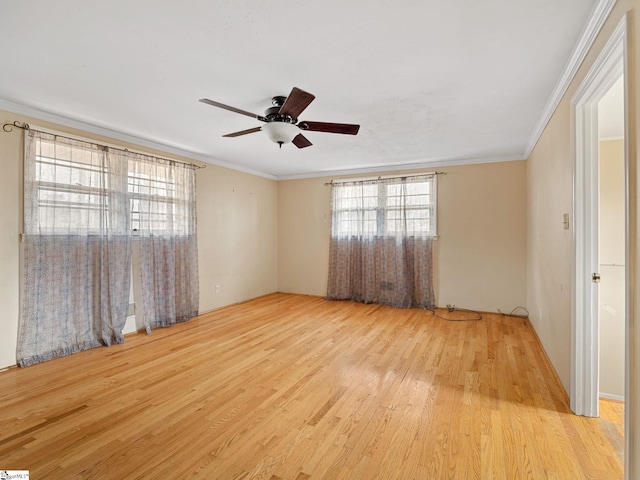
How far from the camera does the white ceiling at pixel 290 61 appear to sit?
1703 millimetres

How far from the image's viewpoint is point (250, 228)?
5.91 metres

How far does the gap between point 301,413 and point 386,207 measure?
3972 millimetres

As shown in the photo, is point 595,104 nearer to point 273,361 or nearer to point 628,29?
point 628,29

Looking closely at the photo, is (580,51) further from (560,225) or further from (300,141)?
(300,141)

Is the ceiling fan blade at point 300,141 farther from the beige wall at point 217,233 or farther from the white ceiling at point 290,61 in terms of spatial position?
the beige wall at point 217,233

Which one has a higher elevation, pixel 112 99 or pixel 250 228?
pixel 112 99

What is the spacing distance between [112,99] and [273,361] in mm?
2911

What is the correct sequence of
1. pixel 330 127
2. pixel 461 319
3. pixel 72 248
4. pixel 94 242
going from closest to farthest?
pixel 330 127, pixel 72 248, pixel 94 242, pixel 461 319

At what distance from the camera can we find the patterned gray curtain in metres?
5.22

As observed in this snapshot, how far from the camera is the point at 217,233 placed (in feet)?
17.0

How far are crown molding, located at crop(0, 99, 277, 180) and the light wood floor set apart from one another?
2496 millimetres

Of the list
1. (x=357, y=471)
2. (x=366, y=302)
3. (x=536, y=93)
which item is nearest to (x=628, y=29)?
(x=536, y=93)

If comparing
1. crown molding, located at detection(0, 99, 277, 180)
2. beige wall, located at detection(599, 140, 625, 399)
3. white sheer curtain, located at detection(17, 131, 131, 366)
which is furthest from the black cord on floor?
white sheer curtain, located at detection(17, 131, 131, 366)

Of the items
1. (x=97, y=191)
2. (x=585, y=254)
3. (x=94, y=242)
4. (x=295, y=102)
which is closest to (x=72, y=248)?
(x=94, y=242)
